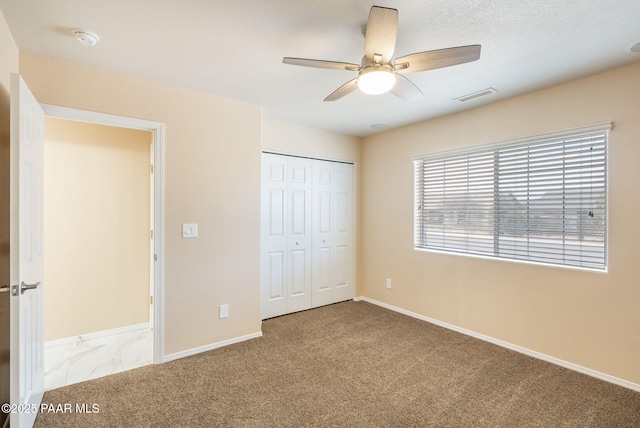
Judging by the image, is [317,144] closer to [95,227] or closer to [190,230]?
[190,230]

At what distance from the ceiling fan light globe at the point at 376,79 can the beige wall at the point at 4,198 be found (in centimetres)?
208

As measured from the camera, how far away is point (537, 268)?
9.11 feet

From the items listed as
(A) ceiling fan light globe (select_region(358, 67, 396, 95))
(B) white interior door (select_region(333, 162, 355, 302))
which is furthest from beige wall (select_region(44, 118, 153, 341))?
(A) ceiling fan light globe (select_region(358, 67, 396, 95))

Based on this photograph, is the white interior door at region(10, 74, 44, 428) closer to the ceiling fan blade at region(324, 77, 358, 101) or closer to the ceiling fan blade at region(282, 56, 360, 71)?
the ceiling fan blade at region(282, 56, 360, 71)

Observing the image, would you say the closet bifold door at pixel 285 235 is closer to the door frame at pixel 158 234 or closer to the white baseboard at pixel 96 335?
the door frame at pixel 158 234

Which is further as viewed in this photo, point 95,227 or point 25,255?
point 95,227

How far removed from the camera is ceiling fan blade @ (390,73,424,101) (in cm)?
190

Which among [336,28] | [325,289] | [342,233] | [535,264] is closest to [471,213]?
[535,264]

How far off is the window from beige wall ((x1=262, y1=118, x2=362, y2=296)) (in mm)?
981

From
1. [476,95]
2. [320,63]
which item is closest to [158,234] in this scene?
[320,63]

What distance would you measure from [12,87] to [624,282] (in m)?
4.12

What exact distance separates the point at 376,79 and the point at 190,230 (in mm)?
2080

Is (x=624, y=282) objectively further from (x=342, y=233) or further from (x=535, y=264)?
(x=342, y=233)

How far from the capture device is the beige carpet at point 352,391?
196 centimetres
